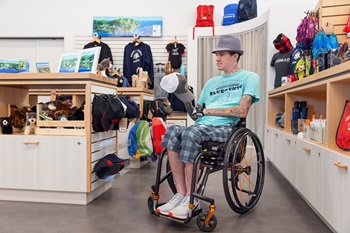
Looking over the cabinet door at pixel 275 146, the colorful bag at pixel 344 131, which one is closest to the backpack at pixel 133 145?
the cabinet door at pixel 275 146

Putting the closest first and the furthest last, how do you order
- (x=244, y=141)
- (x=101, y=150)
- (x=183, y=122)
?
1. (x=244, y=141)
2. (x=101, y=150)
3. (x=183, y=122)

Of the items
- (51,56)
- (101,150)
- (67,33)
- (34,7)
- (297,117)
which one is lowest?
(101,150)

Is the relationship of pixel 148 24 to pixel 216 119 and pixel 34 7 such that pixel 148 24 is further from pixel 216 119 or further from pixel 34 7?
pixel 216 119

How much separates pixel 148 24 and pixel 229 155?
502cm

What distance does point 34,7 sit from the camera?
277 inches

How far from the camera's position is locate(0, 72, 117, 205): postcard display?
8.70 ft

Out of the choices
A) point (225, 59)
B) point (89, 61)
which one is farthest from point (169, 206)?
point (89, 61)

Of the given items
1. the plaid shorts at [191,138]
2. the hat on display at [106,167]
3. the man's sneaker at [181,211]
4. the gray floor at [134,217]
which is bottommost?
the gray floor at [134,217]

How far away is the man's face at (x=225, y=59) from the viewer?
101 inches

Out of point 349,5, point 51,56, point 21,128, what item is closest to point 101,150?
point 21,128

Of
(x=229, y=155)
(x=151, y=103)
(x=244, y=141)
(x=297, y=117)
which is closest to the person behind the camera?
(x=229, y=155)

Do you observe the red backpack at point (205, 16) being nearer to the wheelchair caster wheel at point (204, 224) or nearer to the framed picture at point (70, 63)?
the framed picture at point (70, 63)

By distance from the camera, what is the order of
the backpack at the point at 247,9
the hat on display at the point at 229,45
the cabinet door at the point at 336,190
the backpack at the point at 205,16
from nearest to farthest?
the cabinet door at the point at 336,190
the hat on display at the point at 229,45
the backpack at the point at 247,9
the backpack at the point at 205,16

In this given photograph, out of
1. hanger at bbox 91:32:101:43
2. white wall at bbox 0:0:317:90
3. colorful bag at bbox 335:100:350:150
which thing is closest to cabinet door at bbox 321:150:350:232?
colorful bag at bbox 335:100:350:150
